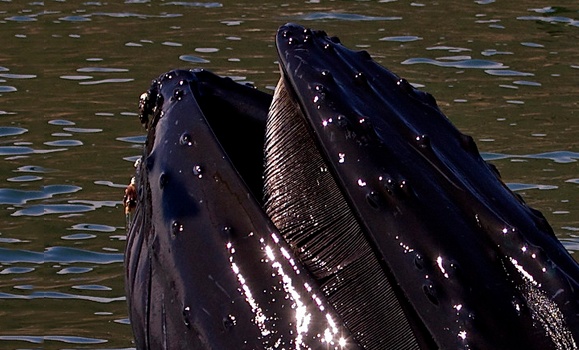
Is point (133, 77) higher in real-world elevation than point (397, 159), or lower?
lower

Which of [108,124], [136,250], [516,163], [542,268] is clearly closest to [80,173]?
[108,124]

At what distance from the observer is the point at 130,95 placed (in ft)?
34.7

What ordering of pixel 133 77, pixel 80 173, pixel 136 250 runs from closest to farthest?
1. pixel 136 250
2. pixel 80 173
3. pixel 133 77

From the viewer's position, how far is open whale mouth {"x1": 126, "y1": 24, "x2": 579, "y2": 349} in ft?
8.34

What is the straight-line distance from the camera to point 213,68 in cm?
1138

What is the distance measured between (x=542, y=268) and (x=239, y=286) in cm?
58

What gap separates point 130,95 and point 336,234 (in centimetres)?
787

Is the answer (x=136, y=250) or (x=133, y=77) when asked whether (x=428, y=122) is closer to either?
(x=136, y=250)

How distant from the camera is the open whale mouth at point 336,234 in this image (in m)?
2.54

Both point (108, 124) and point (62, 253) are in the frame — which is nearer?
point (62, 253)

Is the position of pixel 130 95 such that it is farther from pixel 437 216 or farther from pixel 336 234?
pixel 437 216

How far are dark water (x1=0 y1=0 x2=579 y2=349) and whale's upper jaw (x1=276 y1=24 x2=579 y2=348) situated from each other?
2.80 meters

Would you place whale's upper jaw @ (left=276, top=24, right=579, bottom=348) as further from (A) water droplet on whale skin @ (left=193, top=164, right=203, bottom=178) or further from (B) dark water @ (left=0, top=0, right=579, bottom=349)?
(B) dark water @ (left=0, top=0, right=579, bottom=349)

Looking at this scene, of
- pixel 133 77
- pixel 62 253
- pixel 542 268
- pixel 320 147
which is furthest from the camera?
pixel 133 77
